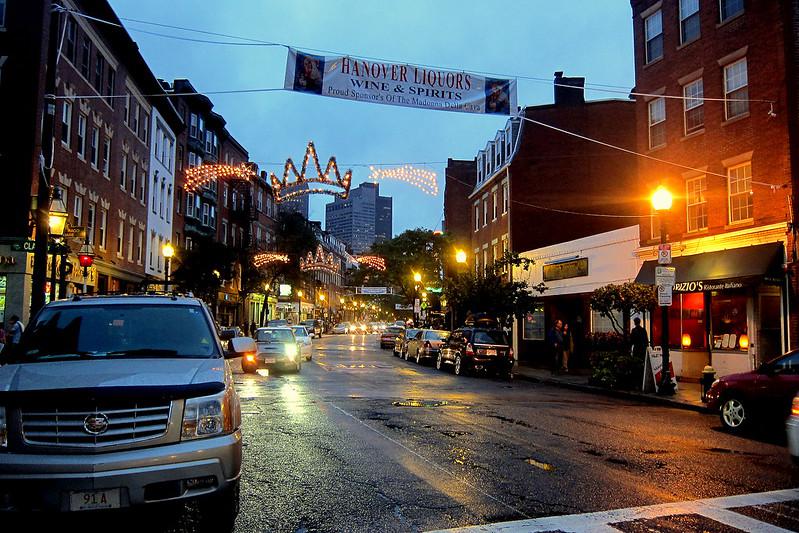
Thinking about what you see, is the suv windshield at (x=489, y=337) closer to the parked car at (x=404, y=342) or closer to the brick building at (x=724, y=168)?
the brick building at (x=724, y=168)

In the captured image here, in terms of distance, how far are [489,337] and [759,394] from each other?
13462 millimetres

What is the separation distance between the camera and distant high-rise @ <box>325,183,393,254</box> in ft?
493

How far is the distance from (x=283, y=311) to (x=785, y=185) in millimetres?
72039

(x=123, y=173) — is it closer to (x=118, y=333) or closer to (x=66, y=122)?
(x=66, y=122)

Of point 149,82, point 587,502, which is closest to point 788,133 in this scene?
point 587,502

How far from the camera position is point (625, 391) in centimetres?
1792

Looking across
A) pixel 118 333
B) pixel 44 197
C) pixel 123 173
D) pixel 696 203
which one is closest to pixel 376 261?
pixel 123 173

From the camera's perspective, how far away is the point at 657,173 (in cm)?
2389

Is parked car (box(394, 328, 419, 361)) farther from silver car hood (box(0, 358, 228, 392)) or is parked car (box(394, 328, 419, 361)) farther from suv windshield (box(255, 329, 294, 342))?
silver car hood (box(0, 358, 228, 392))

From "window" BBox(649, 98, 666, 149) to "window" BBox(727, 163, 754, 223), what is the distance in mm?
3681

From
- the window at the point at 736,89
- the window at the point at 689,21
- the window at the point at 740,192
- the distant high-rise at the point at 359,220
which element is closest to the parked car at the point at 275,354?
the window at the point at 740,192

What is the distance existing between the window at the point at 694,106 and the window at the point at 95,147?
23.7 metres

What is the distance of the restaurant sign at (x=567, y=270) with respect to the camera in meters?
28.7

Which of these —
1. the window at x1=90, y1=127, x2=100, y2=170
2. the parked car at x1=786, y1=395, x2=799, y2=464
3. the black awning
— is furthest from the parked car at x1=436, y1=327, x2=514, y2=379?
the window at x1=90, y1=127, x2=100, y2=170
